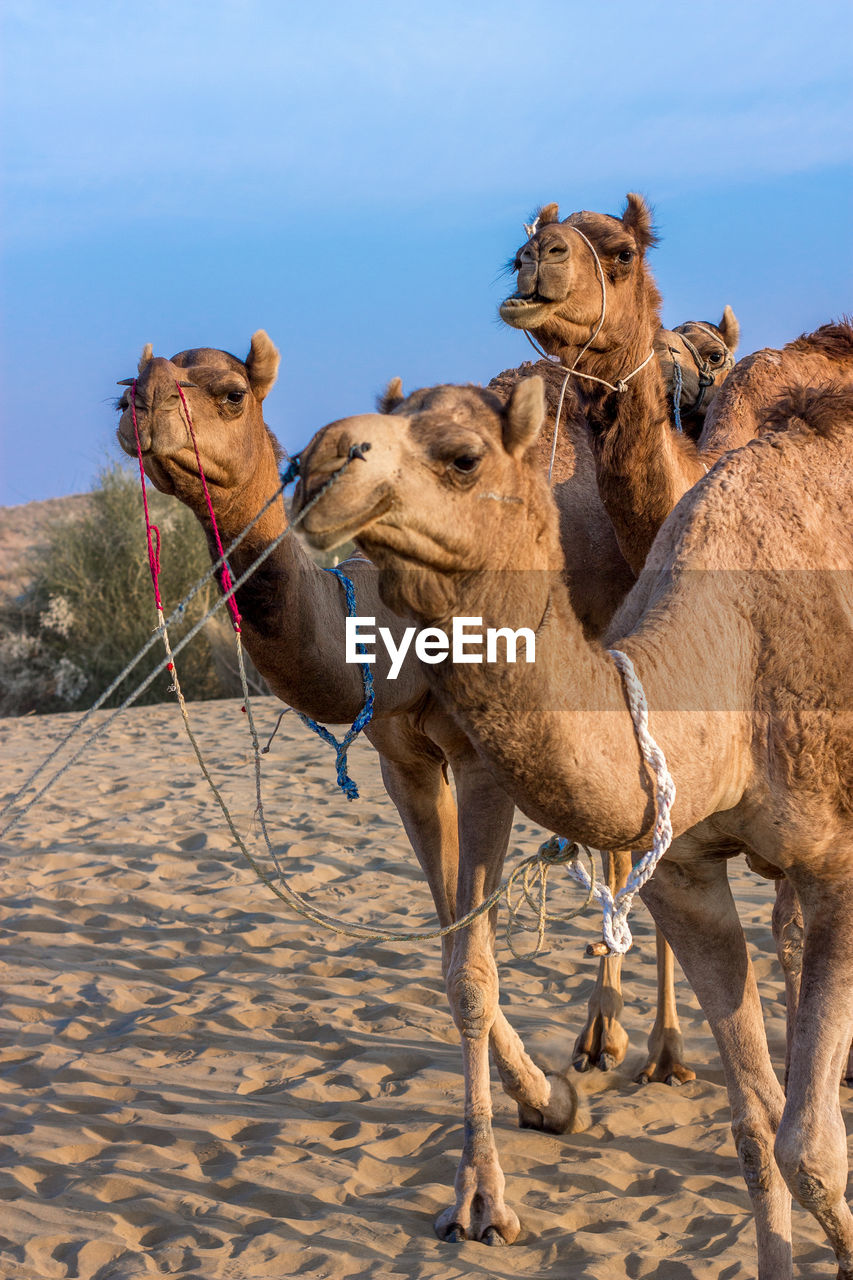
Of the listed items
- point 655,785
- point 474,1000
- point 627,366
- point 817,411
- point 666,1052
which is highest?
point 627,366

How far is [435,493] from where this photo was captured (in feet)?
7.19

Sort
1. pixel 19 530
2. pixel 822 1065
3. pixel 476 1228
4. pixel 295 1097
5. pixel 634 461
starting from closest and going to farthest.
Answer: pixel 822 1065
pixel 476 1228
pixel 634 461
pixel 295 1097
pixel 19 530

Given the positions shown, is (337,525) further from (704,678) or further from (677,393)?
(677,393)

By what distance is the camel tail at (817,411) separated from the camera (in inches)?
132

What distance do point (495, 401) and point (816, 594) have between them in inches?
41.1

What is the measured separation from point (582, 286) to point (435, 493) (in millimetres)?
2264

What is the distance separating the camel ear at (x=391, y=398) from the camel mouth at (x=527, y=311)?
157 cm

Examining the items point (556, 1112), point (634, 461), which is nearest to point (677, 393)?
point (634, 461)

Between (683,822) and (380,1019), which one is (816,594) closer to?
(683,822)

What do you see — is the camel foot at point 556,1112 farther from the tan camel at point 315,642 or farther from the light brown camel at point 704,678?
the light brown camel at point 704,678

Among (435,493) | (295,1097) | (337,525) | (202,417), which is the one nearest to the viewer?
(337,525)

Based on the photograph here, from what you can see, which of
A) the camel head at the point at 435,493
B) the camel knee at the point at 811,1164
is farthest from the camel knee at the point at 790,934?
the camel head at the point at 435,493

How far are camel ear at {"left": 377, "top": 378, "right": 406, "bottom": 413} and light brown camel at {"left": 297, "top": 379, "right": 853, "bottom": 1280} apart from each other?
107 millimetres

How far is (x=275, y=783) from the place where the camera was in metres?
10.5
